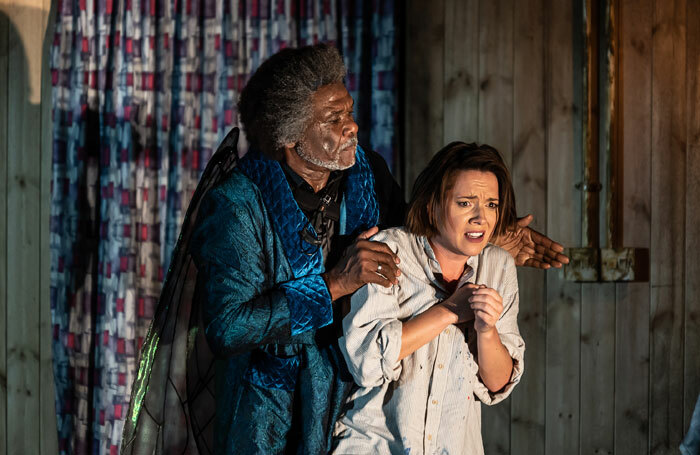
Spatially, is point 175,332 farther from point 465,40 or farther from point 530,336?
point 465,40

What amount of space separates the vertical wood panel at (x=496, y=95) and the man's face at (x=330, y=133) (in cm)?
122

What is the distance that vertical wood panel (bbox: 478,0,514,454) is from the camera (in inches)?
113

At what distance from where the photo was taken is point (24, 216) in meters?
2.98

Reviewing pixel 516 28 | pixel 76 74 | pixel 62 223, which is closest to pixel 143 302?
pixel 62 223

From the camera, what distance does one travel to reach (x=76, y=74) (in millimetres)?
2852

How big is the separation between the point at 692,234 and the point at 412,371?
5.71ft

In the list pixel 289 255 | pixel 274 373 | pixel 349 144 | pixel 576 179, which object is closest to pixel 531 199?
pixel 576 179

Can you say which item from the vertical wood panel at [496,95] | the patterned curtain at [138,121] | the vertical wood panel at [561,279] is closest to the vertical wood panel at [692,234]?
the vertical wood panel at [561,279]

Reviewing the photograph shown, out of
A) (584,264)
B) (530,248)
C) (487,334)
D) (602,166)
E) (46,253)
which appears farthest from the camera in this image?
(46,253)

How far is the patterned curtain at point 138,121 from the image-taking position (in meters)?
2.82

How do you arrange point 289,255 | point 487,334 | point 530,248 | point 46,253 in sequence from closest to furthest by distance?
1. point 487,334
2. point 289,255
3. point 530,248
4. point 46,253

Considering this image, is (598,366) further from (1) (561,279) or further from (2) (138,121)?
(2) (138,121)

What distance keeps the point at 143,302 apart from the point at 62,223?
45 cm

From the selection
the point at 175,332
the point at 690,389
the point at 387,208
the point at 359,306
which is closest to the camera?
the point at 359,306
